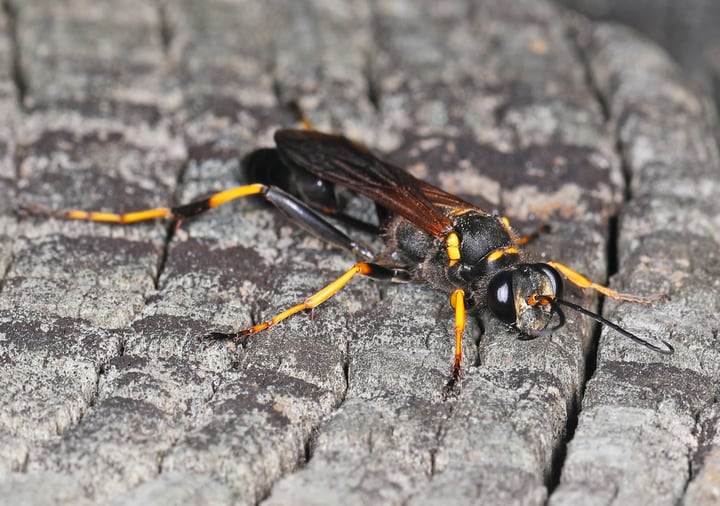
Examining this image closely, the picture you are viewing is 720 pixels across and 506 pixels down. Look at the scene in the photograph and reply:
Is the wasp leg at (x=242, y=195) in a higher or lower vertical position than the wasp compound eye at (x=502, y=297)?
lower

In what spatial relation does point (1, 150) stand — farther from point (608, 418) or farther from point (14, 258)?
point (608, 418)

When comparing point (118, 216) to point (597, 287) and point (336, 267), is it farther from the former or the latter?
point (597, 287)

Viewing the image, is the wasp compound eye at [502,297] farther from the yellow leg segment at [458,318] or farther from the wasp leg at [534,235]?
the wasp leg at [534,235]

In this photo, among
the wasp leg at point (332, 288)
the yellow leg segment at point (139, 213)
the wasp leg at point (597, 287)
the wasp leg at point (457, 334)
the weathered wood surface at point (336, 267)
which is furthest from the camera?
the yellow leg segment at point (139, 213)

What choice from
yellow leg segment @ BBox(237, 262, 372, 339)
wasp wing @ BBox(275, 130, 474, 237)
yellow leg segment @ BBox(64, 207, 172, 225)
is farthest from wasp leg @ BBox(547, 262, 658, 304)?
yellow leg segment @ BBox(64, 207, 172, 225)

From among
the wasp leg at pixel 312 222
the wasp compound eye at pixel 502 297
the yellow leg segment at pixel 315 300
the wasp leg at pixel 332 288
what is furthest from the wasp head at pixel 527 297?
the wasp leg at pixel 312 222

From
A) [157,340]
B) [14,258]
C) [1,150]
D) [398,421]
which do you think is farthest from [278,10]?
[398,421]

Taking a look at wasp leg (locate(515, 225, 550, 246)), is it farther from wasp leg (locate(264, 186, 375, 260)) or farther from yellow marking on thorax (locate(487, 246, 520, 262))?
wasp leg (locate(264, 186, 375, 260))
